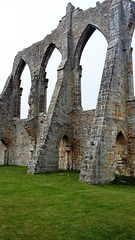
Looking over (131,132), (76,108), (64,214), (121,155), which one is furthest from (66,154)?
(64,214)

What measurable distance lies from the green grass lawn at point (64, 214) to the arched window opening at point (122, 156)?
3157 mm

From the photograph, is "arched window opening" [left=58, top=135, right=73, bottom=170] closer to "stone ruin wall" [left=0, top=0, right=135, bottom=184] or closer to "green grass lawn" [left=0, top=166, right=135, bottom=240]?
"stone ruin wall" [left=0, top=0, right=135, bottom=184]

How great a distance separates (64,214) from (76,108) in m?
8.19

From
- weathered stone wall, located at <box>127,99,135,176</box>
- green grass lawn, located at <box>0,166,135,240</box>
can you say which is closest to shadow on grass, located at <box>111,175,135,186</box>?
weathered stone wall, located at <box>127,99,135,176</box>

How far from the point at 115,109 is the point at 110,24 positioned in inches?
168

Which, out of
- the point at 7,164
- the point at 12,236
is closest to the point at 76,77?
the point at 7,164

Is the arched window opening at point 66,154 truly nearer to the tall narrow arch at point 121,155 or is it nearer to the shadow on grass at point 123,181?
the tall narrow arch at point 121,155

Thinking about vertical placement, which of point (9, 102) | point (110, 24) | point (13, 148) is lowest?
point (13, 148)

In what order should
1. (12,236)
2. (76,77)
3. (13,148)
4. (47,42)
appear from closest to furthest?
(12,236) < (76,77) < (47,42) < (13,148)

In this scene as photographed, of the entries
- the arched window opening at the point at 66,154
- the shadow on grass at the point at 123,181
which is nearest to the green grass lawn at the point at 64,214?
the shadow on grass at the point at 123,181

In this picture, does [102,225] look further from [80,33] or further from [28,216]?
[80,33]

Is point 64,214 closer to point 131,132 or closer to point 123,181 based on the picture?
point 123,181

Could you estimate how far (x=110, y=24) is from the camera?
10609 mm

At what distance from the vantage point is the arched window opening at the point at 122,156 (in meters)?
9.34
